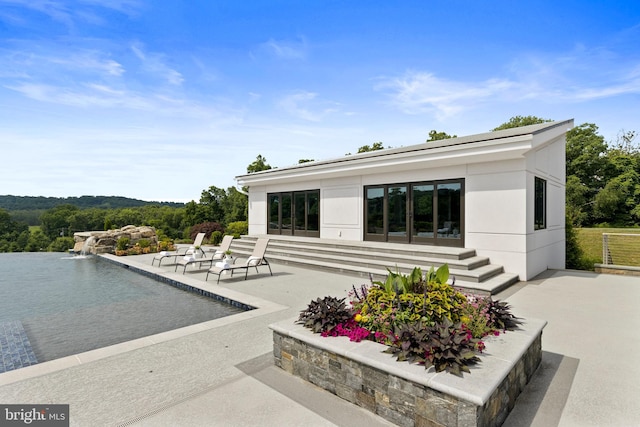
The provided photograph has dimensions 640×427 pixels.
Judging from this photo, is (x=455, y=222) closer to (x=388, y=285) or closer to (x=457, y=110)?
(x=388, y=285)

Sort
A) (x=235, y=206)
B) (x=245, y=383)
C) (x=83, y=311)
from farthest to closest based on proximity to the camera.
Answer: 1. (x=235, y=206)
2. (x=83, y=311)
3. (x=245, y=383)

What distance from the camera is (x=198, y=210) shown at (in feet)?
87.2

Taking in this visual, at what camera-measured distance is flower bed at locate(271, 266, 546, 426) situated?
2.52 m

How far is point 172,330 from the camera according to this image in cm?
521

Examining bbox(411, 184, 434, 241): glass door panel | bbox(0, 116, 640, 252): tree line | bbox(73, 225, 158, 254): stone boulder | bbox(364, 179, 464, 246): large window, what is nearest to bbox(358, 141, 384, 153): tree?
bbox(0, 116, 640, 252): tree line

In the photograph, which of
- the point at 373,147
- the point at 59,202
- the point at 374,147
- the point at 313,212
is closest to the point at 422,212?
the point at 313,212

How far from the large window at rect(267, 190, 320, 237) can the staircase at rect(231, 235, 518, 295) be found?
52.5 inches

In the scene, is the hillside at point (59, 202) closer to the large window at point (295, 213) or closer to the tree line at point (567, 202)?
the tree line at point (567, 202)

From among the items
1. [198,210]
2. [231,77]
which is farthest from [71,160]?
[231,77]

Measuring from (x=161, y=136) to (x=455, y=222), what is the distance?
14.1 metres

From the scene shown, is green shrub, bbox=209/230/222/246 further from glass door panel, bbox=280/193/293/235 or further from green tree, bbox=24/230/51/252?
green tree, bbox=24/230/51/252

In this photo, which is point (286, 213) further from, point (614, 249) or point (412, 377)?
point (614, 249)

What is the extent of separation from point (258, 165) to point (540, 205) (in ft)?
76.9

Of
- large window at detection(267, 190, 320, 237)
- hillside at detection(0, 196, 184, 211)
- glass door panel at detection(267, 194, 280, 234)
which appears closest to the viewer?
large window at detection(267, 190, 320, 237)
